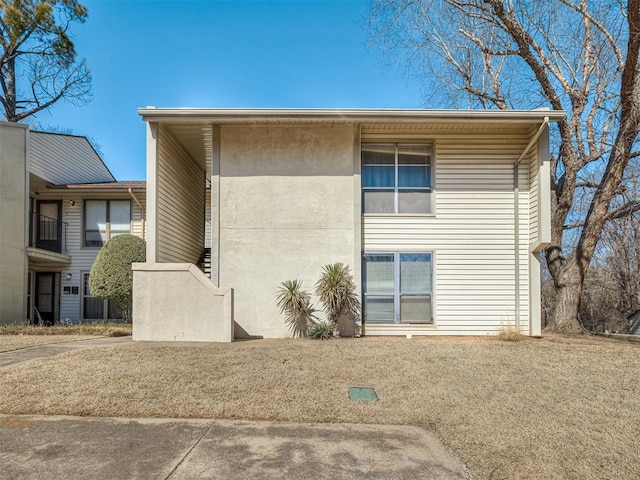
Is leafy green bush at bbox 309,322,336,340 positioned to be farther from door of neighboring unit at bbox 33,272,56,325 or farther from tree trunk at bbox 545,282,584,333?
door of neighboring unit at bbox 33,272,56,325

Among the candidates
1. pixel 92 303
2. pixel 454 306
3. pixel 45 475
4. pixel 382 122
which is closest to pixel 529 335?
pixel 454 306

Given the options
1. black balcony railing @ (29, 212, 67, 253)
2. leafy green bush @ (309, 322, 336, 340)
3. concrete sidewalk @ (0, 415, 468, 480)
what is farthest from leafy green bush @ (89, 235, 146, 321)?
concrete sidewalk @ (0, 415, 468, 480)

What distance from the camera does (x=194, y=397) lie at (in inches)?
173

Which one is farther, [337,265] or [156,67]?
[156,67]

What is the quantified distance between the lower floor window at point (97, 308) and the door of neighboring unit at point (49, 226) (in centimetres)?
202

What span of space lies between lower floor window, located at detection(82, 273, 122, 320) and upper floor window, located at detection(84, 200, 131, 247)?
6.28 feet

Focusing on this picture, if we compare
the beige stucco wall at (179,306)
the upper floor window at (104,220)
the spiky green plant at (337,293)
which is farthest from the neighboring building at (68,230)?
the spiky green plant at (337,293)

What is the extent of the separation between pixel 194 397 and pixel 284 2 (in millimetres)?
12493

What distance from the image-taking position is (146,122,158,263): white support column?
880 centimetres

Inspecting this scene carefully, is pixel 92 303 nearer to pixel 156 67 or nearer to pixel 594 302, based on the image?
pixel 156 67

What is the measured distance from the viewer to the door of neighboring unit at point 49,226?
47.6 ft

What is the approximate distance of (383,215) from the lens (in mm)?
9680

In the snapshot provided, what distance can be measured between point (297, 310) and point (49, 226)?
11.2 m

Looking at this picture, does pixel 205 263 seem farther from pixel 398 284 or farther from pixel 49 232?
pixel 49 232
